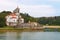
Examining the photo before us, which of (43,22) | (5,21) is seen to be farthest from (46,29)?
(5,21)

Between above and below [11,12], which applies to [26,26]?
below

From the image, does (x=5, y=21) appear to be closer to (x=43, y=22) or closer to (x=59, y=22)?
(x=43, y=22)

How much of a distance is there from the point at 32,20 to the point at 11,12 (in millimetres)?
4416

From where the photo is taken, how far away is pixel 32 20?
134 feet

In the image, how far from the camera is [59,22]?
133ft

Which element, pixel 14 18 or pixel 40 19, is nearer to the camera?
pixel 40 19

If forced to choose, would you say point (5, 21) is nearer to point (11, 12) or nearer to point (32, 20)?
point (11, 12)

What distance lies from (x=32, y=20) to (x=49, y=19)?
10.9 feet

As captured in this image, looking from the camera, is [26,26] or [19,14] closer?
[26,26]

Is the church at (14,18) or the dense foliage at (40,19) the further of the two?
the church at (14,18)

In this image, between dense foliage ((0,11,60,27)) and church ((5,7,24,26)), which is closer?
dense foliage ((0,11,60,27))

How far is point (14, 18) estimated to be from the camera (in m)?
41.8

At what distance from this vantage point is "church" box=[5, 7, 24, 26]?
40625 millimetres

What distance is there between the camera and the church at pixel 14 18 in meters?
40.6
